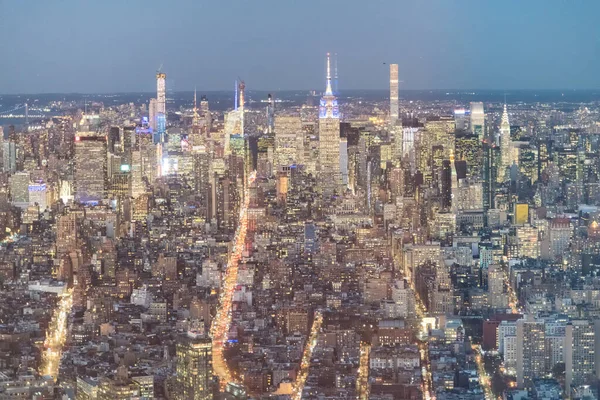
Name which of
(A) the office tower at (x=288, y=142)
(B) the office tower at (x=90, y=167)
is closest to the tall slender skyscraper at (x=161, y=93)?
(B) the office tower at (x=90, y=167)

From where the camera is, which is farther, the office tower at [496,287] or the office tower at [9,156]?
the office tower at [9,156]

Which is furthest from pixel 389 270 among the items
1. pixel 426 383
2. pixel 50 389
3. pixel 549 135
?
pixel 50 389

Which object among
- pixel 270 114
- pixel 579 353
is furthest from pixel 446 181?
pixel 579 353

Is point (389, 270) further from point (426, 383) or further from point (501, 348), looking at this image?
point (426, 383)

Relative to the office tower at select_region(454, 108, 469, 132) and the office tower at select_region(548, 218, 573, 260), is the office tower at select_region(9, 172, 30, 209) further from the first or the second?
the office tower at select_region(548, 218, 573, 260)

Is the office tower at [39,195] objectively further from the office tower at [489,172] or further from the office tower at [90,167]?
the office tower at [489,172]

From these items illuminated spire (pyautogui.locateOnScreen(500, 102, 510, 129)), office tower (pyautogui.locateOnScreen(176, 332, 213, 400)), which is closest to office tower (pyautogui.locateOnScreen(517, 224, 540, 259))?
illuminated spire (pyautogui.locateOnScreen(500, 102, 510, 129))

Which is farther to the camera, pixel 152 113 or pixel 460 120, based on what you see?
pixel 152 113

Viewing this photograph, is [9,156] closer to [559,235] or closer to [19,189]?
[19,189]
